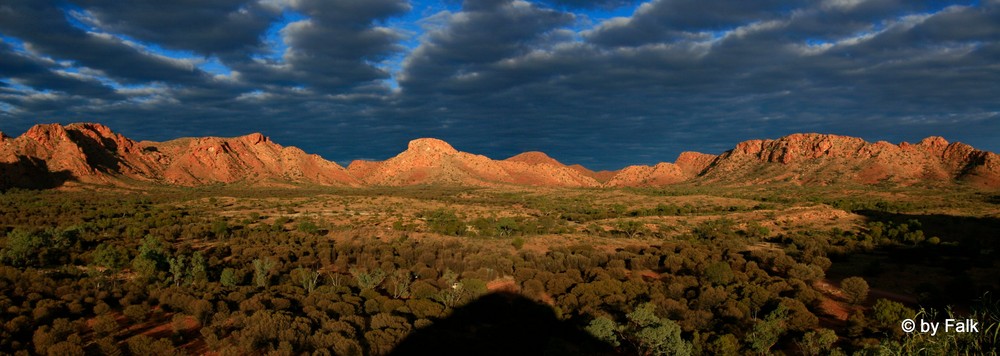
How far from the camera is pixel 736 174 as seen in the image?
500 ft

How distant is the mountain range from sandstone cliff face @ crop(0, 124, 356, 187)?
0.70 ft

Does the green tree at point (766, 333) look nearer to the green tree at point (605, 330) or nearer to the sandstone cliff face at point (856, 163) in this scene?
the green tree at point (605, 330)

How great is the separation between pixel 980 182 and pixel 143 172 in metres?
182

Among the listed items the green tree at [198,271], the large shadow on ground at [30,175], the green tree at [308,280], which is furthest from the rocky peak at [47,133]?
the green tree at [308,280]

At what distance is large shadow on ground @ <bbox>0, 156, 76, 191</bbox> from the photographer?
84.5 meters

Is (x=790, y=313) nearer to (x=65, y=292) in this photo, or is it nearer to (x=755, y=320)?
(x=755, y=320)

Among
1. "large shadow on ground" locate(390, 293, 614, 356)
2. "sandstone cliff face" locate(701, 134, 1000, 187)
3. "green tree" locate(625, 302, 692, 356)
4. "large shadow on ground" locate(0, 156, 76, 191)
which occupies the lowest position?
"large shadow on ground" locate(390, 293, 614, 356)

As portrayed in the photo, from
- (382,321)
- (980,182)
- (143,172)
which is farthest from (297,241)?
(980,182)

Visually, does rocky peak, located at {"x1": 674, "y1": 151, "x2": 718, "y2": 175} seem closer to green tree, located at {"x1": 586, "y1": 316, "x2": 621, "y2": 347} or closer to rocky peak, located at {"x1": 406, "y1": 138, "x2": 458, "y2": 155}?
rocky peak, located at {"x1": 406, "y1": 138, "x2": 458, "y2": 155}

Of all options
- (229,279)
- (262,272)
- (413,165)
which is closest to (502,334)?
(262,272)

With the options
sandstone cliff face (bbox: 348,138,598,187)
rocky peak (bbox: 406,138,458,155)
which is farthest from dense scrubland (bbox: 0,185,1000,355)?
rocky peak (bbox: 406,138,458,155)

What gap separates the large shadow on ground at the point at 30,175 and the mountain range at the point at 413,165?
14 centimetres

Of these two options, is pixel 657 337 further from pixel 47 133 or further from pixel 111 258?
pixel 47 133

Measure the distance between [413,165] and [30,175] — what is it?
83.9m
